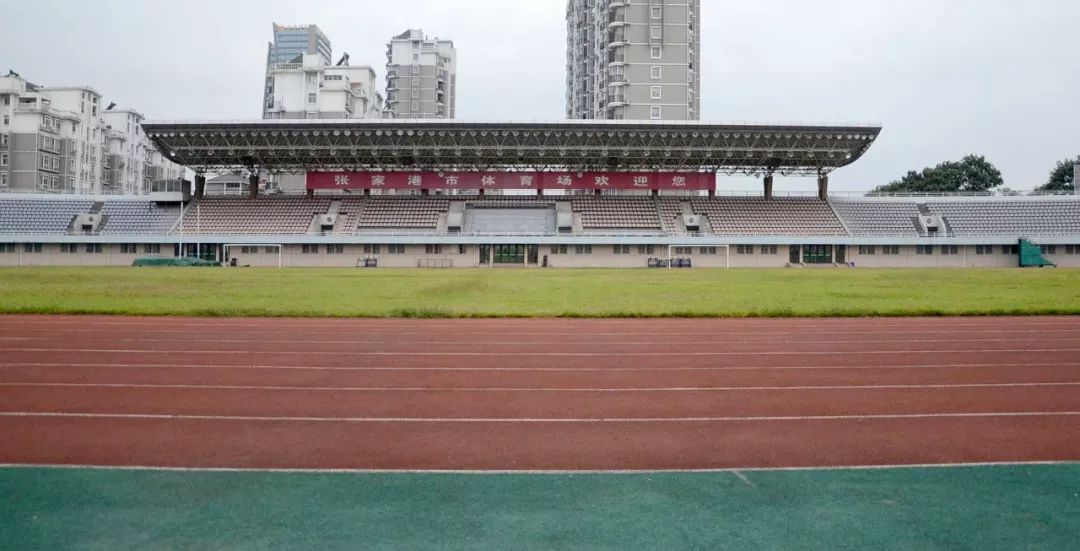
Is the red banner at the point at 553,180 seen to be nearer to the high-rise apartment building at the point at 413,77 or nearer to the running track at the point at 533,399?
the running track at the point at 533,399

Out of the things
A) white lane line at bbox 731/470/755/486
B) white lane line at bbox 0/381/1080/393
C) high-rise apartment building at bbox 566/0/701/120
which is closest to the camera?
white lane line at bbox 731/470/755/486

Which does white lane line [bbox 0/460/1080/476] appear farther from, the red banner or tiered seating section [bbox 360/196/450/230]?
the red banner

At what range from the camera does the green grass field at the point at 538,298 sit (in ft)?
61.0

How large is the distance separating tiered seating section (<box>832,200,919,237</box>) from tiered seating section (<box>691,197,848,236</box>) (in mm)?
1233

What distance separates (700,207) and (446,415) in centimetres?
5431

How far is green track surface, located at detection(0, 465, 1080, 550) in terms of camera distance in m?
4.13

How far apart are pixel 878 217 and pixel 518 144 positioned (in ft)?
91.8

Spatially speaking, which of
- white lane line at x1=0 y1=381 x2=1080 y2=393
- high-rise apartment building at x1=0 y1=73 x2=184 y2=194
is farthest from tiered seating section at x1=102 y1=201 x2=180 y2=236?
white lane line at x1=0 y1=381 x2=1080 y2=393

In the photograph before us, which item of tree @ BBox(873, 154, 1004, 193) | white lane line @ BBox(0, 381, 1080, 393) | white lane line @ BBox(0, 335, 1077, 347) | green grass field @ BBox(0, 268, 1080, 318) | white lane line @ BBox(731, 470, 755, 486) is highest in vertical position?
tree @ BBox(873, 154, 1004, 193)

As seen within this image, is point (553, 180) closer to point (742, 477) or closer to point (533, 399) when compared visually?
point (533, 399)

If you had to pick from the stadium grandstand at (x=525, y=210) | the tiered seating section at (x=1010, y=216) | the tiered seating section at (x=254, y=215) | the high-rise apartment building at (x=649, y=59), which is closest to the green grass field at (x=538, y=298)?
the stadium grandstand at (x=525, y=210)

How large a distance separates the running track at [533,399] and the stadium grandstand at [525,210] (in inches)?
1608

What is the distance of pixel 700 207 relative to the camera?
5972 cm

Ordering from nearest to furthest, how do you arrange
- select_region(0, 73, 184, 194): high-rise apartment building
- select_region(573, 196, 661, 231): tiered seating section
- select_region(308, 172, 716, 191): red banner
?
select_region(573, 196, 661, 231): tiered seating section < select_region(308, 172, 716, 191): red banner < select_region(0, 73, 184, 194): high-rise apartment building
